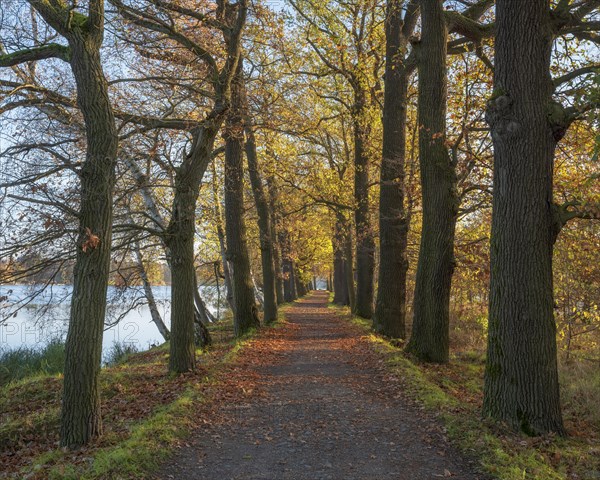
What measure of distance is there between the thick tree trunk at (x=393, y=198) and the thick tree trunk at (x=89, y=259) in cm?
832

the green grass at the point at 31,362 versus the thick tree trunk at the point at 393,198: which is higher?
the thick tree trunk at the point at 393,198

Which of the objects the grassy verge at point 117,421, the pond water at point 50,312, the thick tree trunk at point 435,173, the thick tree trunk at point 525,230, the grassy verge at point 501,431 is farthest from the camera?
the thick tree trunk at point 435,173

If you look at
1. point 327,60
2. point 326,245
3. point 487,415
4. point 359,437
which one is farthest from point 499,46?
point 326,245

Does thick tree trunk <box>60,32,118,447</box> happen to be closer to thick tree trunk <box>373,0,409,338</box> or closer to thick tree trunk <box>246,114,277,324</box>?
thick tree trunk <box>373,0,409,338</box>

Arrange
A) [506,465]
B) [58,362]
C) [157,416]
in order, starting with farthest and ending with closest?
[58,362]
[157,416]
[506,465]

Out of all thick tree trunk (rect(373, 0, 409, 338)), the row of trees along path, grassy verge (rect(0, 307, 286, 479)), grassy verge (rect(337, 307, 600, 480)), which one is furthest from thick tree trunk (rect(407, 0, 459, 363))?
grassy verge (rect(0, 307, 286, 479))

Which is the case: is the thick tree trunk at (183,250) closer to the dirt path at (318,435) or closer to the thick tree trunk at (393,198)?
the dirt path at (318,435)

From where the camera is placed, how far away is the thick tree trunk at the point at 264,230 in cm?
1691

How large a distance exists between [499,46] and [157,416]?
6.56 meters

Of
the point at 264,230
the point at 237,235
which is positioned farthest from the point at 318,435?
the point at 264,230

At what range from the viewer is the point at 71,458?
18.2 feet

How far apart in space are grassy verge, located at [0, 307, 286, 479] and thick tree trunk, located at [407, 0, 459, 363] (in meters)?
4.66

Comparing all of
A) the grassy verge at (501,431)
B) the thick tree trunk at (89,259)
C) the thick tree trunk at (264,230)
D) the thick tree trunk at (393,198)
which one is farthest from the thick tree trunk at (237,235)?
the thick tree trunk at (89,259)

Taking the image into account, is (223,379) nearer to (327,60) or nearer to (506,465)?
(506,465)
